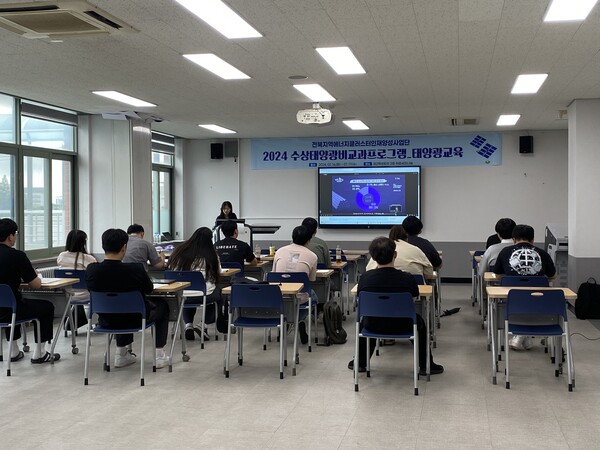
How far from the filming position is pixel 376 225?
12.5m

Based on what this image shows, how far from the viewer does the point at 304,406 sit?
4.66 metres

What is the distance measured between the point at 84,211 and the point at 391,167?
5653 mm

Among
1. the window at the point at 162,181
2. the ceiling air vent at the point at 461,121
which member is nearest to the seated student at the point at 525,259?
the ceiling air vent at the point at 461,121

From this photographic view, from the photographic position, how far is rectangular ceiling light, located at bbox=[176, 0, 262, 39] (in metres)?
4.54

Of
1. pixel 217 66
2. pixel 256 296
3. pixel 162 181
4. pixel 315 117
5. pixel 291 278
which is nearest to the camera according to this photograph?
pixel 256 296

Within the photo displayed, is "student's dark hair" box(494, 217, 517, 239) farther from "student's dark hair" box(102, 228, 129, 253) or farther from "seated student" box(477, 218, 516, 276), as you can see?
"student's dark hair" box(102, 228, 129, 253)

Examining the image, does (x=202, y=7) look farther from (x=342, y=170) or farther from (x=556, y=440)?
(x=342, y=170)

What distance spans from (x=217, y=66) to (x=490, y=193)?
7.25 m

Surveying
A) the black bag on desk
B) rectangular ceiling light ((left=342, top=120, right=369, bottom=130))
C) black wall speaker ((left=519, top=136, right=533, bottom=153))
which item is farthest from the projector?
black wall speaker ((left=519, top=136, right=533, bottom=153))

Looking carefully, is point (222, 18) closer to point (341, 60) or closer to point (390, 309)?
point (341, 60)

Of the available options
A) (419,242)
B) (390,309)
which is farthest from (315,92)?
(390,309)

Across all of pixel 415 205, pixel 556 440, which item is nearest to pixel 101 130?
pixel 415 205

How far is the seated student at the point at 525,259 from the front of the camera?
596cm

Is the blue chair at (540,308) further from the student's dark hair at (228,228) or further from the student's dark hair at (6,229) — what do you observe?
the student's dark hair at (6,229)
